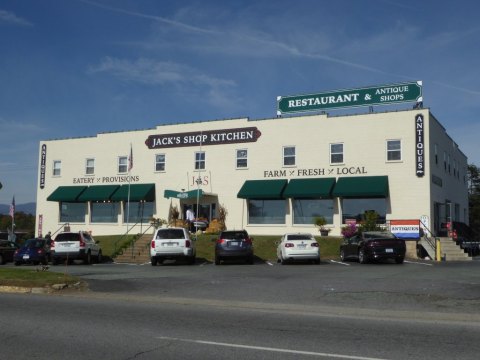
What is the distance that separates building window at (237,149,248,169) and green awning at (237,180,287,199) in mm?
1366

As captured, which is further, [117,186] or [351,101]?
[117,186]

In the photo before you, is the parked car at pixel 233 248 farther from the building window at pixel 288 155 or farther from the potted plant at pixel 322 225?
the building window at pixel 288 155

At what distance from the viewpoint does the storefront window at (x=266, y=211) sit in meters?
35.4

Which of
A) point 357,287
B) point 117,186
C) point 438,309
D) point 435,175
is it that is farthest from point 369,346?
point 117,186

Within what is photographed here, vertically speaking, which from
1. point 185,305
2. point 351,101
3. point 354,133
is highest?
point 351,101

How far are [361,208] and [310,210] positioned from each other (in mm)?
3277

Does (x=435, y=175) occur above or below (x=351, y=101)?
below

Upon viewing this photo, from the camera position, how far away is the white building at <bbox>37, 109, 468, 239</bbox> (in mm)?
32219

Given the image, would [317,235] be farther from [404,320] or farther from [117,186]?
[404,320]

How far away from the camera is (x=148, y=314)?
36.6ft

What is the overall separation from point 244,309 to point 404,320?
345 cm

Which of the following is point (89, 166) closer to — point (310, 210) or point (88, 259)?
point (88, 259)

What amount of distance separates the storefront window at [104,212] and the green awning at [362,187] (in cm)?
1688

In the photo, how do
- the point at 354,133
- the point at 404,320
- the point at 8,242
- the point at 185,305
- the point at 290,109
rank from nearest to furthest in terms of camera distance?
the point at 404,320 → the point at 185,305 → the point at 8,242 → the point at 354,133 → the point at 290,109
